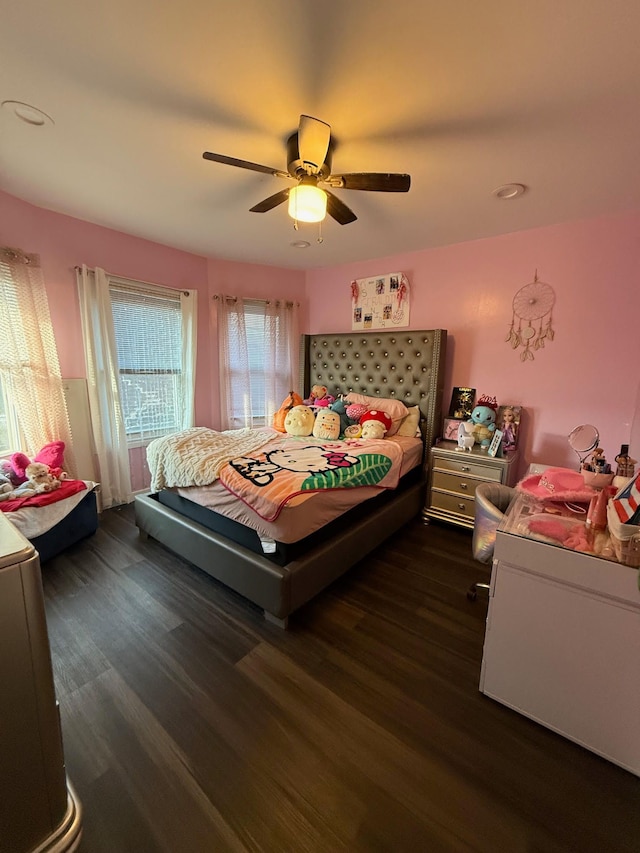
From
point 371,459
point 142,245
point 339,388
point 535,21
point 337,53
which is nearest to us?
point 535,21

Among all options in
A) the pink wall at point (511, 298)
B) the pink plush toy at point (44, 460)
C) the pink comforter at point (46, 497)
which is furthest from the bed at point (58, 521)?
the pink wall at point (511, 298)

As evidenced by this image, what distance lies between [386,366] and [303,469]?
1.79 m

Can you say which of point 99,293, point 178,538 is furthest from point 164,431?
point 178,538

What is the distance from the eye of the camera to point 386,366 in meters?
3.44

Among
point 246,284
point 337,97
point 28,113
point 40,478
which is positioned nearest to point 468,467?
point 337,97

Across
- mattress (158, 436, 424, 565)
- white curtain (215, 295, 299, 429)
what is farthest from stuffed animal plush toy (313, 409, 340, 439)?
white curtain (215, 295, 299, 429)

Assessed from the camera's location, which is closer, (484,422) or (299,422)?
(484,422)

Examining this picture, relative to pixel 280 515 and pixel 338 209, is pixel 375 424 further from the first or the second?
pixel 338 209

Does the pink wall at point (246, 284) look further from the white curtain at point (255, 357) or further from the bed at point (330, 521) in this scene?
the bed at point (330, 521)

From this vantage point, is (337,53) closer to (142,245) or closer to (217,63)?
(217,63)

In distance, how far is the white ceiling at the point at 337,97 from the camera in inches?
42.1

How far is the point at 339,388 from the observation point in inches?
152

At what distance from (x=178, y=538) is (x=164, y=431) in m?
1.61

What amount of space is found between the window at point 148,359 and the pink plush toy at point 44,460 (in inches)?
26.8
